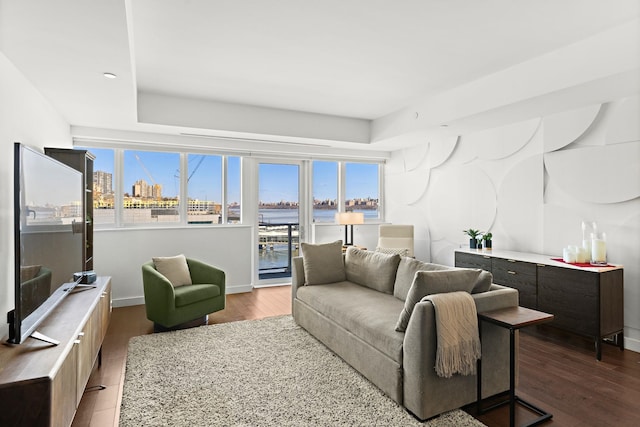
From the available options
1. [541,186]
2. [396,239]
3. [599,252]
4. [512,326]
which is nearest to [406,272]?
[512,326]

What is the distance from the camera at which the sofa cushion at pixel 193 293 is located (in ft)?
12.6

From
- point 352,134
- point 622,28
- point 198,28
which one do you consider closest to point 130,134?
point 198,28

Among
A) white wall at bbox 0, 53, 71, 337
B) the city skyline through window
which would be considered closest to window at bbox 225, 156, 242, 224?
the city skyline through window

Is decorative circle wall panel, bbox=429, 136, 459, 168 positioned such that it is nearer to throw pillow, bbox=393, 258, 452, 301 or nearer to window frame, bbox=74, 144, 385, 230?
window frame, bbox=74, 144, 385, 230

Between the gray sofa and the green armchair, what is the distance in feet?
3.18

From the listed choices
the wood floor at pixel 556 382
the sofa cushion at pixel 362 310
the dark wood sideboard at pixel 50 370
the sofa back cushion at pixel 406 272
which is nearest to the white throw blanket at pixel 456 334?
the sofa cushion at pixel 362 310

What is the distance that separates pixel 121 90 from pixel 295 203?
143 inches

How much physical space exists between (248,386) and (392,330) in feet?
3.74

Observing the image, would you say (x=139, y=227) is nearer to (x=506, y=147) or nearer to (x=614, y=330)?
(x=506, y=147)

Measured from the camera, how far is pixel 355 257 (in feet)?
13.4

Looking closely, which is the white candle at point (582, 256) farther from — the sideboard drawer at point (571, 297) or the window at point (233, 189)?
the window at point (233, 189)

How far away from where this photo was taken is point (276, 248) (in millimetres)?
6434

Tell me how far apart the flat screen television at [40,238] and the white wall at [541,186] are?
4600mm

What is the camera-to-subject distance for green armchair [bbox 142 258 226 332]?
3752 millimetres
